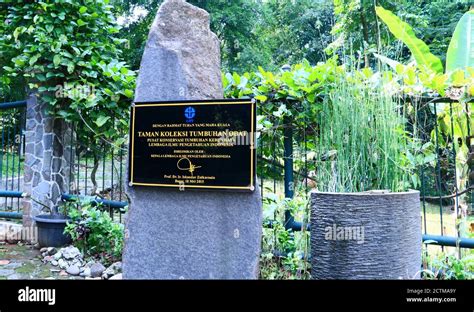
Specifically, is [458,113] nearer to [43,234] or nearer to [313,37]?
[43,234]

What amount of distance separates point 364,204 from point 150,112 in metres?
1.79

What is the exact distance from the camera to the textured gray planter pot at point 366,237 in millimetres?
2488

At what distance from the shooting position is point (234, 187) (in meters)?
→ 2.80

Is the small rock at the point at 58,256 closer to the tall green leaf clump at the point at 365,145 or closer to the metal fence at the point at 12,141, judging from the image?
the metal fence at the point at 12,141

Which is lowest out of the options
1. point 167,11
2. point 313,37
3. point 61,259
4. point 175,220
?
point 61,259

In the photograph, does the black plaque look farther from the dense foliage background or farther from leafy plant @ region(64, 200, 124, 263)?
the dense foliage background

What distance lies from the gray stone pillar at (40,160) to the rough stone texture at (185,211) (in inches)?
115

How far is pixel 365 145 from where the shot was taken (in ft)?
9.20

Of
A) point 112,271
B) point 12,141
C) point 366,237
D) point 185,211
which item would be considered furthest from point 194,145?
point 12,141

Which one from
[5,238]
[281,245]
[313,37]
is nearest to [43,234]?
[5,238]

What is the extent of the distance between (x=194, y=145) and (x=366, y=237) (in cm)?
141

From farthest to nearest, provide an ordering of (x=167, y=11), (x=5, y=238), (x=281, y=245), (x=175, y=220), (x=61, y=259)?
1. (x=5, y=238)
2. (x=61, y=259)
3. (x=281, y=245)
4. (x=167, y=11)
5. (x=175, y=220)

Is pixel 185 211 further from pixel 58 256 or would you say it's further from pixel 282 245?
pixel 58 256

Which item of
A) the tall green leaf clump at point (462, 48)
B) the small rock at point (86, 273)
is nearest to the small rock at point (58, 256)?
the small rock at point (86, 273)
